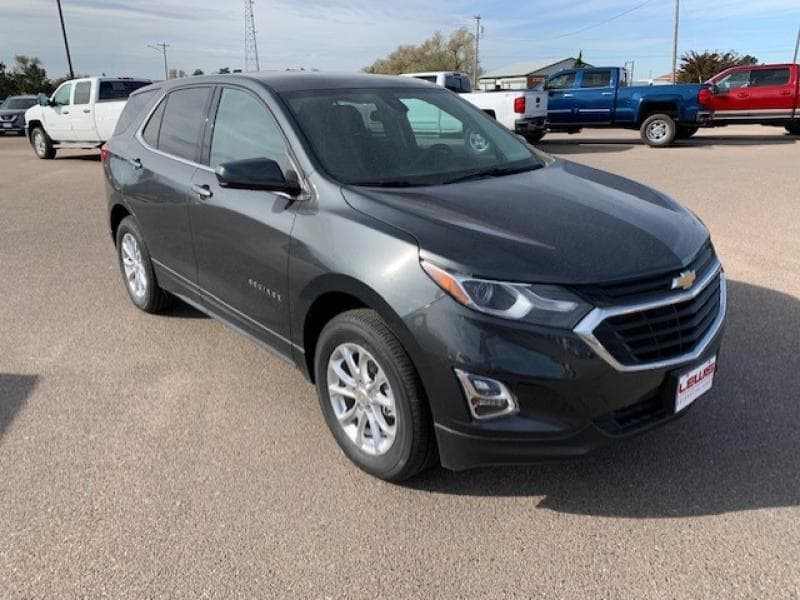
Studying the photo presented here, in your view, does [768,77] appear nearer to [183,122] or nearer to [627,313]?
[183,122]

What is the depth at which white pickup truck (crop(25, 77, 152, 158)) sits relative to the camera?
15836 millimetres

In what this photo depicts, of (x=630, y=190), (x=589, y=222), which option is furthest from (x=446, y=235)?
(x=630, y=190)

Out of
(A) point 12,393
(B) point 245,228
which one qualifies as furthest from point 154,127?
(A) point 12,393

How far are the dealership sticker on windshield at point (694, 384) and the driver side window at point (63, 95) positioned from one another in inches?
678

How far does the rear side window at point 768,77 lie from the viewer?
18.3 m

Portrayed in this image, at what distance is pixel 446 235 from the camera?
278 centimetres

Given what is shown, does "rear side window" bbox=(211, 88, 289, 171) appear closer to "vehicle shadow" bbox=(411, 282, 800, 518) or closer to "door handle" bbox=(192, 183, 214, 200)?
"door handle" bbox=(192, 183, 214, 200)

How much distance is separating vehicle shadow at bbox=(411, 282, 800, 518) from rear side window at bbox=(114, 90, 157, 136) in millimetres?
3549

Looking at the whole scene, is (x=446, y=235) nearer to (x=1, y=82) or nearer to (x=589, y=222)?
(x=589, y=222)

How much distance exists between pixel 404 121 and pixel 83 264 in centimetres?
450

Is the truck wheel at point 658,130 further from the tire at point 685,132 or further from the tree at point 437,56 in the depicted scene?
the tree at point 437,56

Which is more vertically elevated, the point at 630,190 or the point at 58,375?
the point at 630,190

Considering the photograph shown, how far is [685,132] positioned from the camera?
19.0 m

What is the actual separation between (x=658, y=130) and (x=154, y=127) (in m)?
15.8
